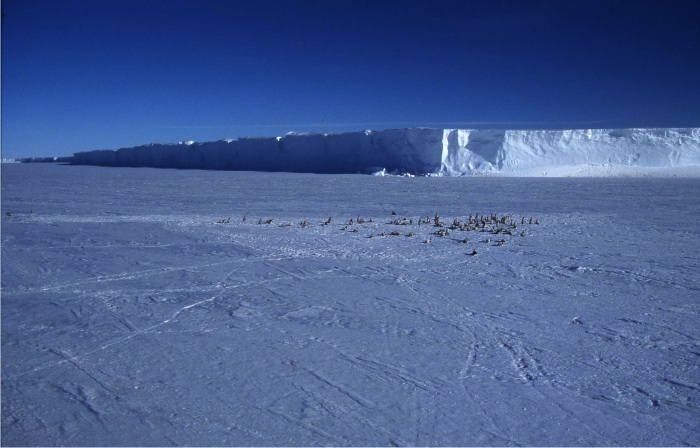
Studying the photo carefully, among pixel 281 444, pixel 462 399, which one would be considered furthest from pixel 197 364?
pixel 462 399

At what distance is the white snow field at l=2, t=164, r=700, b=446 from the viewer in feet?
6.81

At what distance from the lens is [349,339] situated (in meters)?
2.94

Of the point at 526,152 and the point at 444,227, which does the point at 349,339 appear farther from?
the point at 526,152

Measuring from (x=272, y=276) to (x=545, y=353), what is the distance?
2282mm

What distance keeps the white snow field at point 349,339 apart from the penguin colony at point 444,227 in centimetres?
12

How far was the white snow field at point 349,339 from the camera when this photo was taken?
2076 millimetres

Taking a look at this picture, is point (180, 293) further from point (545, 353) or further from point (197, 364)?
point (545, 353)

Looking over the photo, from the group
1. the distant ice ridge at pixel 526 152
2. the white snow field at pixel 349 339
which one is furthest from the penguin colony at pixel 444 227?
the distant ice ridge at pixel 526 152

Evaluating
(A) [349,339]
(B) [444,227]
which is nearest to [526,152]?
(B) [444,227]

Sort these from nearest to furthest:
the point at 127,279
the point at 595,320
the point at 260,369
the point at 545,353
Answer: the point at 260,369
the point at 545,353
the point at 595,320
the point at 127,279

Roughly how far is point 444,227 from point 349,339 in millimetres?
4283

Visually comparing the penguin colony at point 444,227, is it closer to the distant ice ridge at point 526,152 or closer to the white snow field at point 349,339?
the white snow field at point 349,339

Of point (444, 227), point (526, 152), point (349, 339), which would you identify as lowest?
point (349, 339)

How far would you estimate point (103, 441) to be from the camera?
196cm
